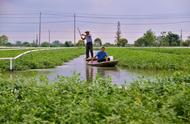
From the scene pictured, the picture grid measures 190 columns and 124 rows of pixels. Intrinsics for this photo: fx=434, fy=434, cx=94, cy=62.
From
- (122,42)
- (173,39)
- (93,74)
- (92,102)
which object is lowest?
(93,74)

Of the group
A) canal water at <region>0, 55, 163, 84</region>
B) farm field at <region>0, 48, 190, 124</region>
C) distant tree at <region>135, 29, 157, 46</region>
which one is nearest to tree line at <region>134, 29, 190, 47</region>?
distant tree at <region>135, 29, 157, 46</region>

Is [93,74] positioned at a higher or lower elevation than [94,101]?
lower

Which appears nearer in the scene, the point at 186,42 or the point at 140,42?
the point at 186,42

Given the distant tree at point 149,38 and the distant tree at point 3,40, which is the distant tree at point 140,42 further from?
the distant tree at point 3,40

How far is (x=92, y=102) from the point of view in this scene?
641 centimetres

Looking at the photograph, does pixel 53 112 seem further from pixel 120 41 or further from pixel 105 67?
pixel 120 41

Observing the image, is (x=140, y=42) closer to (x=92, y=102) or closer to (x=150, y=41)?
(x=150, y=41)

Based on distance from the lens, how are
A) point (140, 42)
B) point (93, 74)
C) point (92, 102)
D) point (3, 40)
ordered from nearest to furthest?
1. point (92, 102)
2. point (93, 74)
3. point (3, 40)
4. point (140, 42)

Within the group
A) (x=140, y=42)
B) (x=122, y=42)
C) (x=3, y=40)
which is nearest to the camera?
(x=3, y=40)

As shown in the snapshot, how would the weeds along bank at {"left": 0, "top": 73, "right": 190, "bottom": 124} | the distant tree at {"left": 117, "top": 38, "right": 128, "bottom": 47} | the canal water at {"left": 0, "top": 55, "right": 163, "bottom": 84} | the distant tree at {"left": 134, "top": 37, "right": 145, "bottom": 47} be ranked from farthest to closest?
the distant tree at {"left": 134, "top": 37, "right": 145, "bottom": 47}, the distant tree at {"left": 117, "top": 38, "right": 128, "bottom": 47}, the canal water at {"left": 0, "top": 55, "right": 163, "bottom": 84}, the weeds along bank at {"left": 0, "top": 73, "right": 190, "bottom": 124}

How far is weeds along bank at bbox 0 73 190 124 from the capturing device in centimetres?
595

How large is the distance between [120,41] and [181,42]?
980cm

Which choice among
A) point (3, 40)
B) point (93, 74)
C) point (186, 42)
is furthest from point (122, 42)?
point (93, 74)

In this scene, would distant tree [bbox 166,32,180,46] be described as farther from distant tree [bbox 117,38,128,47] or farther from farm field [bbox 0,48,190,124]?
farm field [bbox 0,48,190,124]
